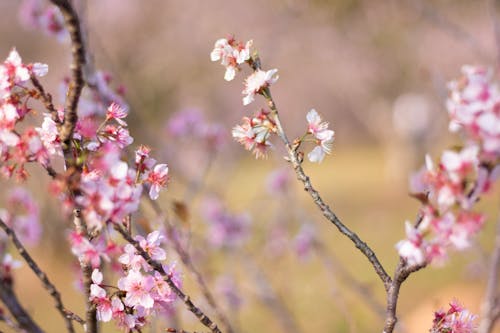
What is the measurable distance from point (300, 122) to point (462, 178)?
1458 cm

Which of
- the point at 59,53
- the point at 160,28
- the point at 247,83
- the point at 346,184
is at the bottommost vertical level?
the point at 247,83

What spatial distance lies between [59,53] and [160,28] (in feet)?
13.0

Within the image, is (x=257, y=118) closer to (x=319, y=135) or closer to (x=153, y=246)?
(x=319, y=135)

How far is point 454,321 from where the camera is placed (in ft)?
4.38

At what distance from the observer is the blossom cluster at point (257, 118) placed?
140 centimetres

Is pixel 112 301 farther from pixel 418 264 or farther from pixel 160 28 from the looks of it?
pixel 160 28

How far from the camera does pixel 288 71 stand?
58.4 feet

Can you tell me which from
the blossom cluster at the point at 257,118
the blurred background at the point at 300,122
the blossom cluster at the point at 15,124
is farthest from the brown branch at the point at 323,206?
the blurred background at the point at 300,122

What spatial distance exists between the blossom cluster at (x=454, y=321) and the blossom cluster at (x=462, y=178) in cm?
29

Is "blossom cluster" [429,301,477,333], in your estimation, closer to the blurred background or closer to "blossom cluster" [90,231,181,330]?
"blossom cluster" [90,231,181,330]

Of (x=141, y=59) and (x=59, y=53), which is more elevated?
(x=59, y=53)

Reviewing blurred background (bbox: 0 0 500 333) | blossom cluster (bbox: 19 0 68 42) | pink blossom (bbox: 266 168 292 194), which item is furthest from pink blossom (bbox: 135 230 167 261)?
pink blossom (bbox: 266 168 292 194)

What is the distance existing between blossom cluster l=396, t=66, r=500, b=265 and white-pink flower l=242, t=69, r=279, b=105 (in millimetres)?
423

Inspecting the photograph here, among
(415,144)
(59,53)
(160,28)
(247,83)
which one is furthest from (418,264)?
(59,53)
